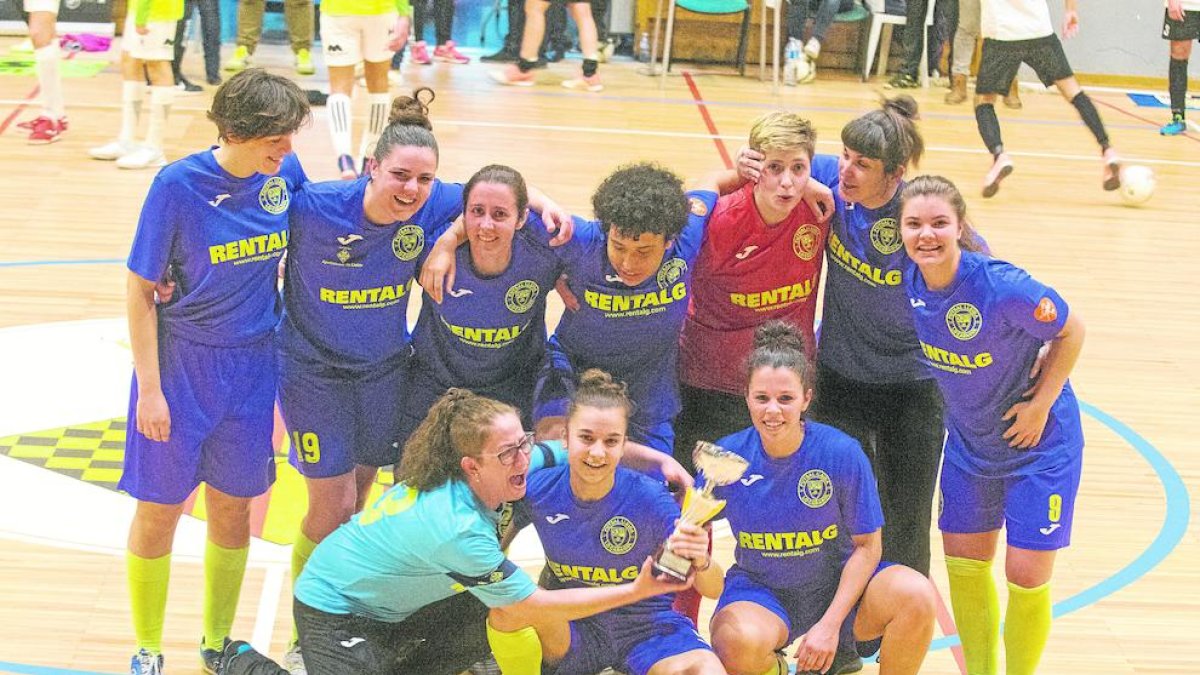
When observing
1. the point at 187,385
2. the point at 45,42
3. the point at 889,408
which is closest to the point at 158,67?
the point at 45,42

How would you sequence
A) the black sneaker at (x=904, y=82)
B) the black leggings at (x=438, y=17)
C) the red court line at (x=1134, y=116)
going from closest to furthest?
1. the red court line at (x=1134, y=116)
2. the black leggings at (x=438, y=17)
3. the black sneaker at (x=904, y=82)

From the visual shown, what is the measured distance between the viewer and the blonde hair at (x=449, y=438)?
12.3 feet

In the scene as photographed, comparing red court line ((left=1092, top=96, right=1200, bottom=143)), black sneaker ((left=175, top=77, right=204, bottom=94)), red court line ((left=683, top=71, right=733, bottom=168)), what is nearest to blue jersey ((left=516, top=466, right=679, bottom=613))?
red court line ((left=683, top=71, right=733, bottom=168))

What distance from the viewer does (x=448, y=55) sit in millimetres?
13789

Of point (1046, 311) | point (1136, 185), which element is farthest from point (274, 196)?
point (1136, 185)

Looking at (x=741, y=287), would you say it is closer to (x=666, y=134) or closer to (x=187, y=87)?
(x=666, y=134)

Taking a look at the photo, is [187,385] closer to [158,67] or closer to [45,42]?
[158,67]

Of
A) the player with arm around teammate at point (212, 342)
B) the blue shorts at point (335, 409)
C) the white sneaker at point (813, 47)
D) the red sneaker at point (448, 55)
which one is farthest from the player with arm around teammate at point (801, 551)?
the red sneaker at point (448, 55)

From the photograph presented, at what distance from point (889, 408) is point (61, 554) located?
9.94ft

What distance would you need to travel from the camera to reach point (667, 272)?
4332mm

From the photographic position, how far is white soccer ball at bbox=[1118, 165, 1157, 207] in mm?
10461

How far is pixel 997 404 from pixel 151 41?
6785 millimetres

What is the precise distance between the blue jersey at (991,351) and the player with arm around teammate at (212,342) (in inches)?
77.7

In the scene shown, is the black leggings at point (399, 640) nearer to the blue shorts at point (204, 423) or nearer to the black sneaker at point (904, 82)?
the blue shorts at point (204, 423)
